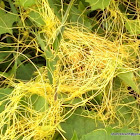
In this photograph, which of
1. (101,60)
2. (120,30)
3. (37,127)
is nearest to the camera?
(37,127)

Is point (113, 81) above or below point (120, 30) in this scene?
below

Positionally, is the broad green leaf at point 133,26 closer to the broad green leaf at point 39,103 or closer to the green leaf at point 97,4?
the green leaf at point 97,4

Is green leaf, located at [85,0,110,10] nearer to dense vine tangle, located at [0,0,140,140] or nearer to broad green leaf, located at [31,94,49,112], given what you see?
dense vine tangle, located at [0,0,140,140]

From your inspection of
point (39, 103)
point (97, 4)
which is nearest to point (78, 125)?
point (39, 103)

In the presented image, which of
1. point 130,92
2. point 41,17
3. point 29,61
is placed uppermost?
point 41,17

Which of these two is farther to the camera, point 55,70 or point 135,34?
point 135,34

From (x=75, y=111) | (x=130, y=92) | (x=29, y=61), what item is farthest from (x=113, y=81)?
(x=29, y=61)

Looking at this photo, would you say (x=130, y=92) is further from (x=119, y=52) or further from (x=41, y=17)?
(x=41, y=17)
